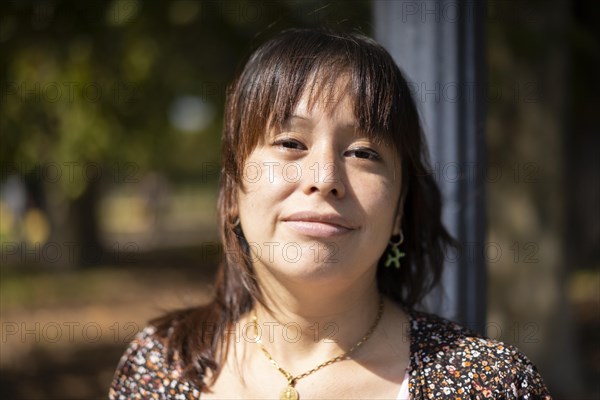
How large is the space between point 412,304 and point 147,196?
73.0 feet

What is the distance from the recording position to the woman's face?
172cm

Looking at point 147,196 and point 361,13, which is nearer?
point 361,13

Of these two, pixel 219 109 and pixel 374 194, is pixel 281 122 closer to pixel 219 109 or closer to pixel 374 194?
pixel 374 194

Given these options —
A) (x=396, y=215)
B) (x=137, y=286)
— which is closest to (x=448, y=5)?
(x=396, y=215)

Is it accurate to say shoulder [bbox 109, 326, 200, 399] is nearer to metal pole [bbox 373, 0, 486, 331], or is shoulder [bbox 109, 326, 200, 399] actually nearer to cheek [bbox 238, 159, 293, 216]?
cheek [bbox 238, 159, 293, 216]

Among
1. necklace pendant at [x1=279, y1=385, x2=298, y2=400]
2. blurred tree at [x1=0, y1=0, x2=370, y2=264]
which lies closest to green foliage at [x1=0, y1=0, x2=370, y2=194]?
blurred tree at [x1=0, y1=0, x2=370, y2=264]

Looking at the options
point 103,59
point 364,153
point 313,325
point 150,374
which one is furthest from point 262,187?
point 103,59

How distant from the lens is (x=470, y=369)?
1.80 meters

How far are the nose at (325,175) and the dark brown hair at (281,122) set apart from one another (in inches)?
4.6

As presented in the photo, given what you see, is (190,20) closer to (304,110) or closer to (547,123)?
(547,123)

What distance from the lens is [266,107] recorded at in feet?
5.94

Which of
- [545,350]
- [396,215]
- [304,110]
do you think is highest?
[304,110]

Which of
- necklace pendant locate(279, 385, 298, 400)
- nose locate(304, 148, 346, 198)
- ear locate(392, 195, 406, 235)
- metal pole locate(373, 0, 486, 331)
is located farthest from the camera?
metal pole locate(373, 0, 486, 331)

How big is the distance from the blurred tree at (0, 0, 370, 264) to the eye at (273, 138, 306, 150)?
585 mm
